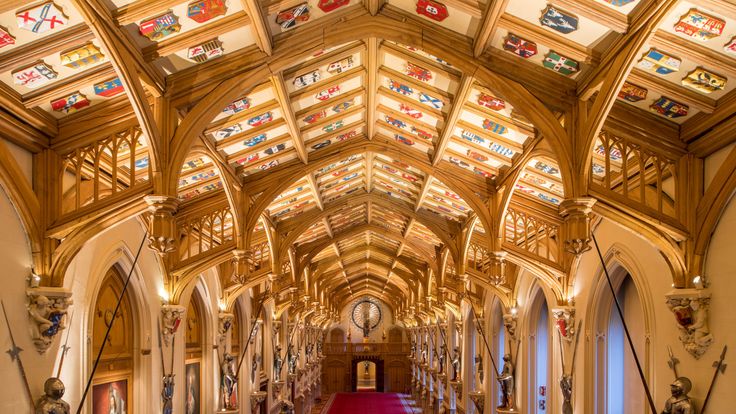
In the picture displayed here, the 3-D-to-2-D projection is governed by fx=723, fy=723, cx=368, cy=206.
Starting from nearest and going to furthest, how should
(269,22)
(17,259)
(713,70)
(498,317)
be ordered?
1. (713,70)
2. (17,259)
3. (269,22)
4. (498,317)

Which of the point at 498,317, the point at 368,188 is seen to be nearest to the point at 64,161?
the point at 368,188

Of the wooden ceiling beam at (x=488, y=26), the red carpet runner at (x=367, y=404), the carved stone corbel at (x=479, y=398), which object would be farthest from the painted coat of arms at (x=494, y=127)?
the red carpet runner at (x=367, y=404)

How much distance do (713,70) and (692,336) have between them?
306cm

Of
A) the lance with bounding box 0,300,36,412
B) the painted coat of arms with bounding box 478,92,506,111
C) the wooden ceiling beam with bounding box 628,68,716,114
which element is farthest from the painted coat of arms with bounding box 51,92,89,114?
the wooden ceiling beam with bounding box 628,68,716,114

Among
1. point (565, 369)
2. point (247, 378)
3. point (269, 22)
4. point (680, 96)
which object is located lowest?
point (247, 378)

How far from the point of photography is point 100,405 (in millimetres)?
11039

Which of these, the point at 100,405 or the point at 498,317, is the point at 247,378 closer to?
the point at 498,317

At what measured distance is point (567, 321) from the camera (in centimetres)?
1312

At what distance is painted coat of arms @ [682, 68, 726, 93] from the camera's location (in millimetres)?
7555

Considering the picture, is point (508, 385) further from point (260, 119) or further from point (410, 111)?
point (260, 119)

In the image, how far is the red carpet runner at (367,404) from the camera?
35.2 m

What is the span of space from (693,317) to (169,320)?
868cm

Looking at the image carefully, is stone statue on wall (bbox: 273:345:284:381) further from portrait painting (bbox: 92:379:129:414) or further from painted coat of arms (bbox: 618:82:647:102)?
painted coat of arms (bbox: 618:82:647:102)

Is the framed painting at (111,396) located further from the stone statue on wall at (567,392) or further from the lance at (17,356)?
the stone statue on wall at (567,392)
